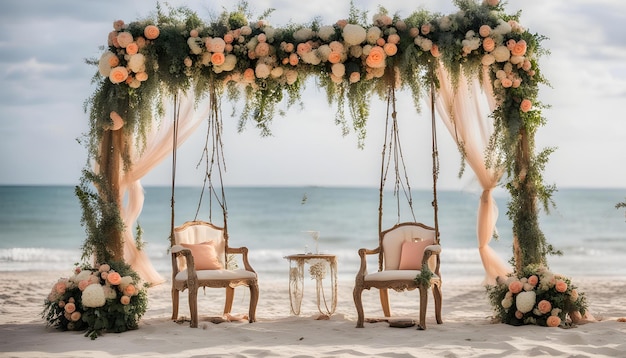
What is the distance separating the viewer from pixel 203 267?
22.6 ft

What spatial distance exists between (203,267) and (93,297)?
3.53ft

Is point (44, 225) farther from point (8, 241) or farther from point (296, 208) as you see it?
point (296, 208)

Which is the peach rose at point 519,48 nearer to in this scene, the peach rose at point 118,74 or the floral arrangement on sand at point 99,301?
the peach rose at point 118,74

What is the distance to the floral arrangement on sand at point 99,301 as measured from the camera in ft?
20.1

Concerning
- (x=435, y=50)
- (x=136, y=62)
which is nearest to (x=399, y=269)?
(x=435, y=50)

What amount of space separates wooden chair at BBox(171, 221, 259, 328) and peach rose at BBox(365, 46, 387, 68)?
2050 mm

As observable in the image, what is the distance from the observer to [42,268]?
49.5 feet

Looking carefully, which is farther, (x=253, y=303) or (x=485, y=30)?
(x=253, y=303)

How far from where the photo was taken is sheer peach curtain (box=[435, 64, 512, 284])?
7.12m

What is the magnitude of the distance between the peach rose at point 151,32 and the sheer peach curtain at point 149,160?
73 centimetres

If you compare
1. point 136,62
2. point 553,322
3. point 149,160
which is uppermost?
point 136,62

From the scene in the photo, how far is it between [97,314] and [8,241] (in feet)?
53.5

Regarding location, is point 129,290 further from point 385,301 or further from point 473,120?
point 473,120

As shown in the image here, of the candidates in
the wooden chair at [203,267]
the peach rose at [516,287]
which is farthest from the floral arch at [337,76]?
the wooden chair at [203,267]
